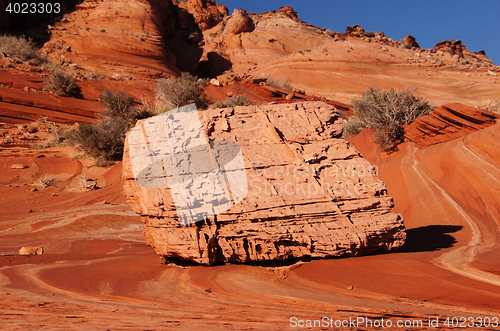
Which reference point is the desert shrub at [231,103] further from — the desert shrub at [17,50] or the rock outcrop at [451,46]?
the rock outcrop at [451,46]

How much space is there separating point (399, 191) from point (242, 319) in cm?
620

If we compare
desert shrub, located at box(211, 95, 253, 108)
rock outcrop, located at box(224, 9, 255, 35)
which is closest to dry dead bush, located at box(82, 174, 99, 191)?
desert shrub, located at box(211, 95, 253, 108)

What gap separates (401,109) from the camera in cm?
962

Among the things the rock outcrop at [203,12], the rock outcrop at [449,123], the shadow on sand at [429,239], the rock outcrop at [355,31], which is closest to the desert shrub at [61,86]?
the rock outcrop at [449,123]

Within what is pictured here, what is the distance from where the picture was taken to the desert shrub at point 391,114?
9.14 meters

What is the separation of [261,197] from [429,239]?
9.84 ft

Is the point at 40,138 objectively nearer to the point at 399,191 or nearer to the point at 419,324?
the point at 399,191

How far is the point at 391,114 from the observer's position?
9.55 meters

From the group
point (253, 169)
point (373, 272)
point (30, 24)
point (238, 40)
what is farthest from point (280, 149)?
point (238, 40)

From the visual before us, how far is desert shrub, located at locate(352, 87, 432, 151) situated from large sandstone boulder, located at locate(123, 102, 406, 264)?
5.69 metres

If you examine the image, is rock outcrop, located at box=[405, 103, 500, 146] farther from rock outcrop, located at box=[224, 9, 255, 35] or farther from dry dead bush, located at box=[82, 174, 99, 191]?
rock outcrop, located at box=[224, 9, 255, 35]

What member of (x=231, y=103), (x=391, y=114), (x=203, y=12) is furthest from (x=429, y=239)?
(x=203, y=12)

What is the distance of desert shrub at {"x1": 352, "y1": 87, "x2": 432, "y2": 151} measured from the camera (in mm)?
9141

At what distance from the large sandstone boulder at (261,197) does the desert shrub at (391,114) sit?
569 centimetres
